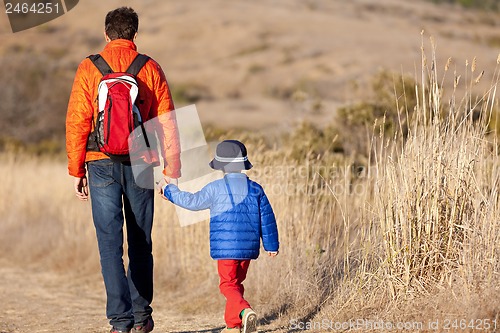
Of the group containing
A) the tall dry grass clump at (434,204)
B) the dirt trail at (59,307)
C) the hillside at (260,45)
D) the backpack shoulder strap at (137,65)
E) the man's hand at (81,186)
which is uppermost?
the backpack shoulder strap at (137,65)

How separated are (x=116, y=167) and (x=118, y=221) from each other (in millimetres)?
375

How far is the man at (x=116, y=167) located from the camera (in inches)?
217

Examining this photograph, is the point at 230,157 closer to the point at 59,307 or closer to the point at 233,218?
the point at 233,218

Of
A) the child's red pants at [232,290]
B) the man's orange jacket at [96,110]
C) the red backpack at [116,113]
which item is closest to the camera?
the red backpack at [116,113]

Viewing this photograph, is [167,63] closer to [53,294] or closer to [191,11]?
[191,11]

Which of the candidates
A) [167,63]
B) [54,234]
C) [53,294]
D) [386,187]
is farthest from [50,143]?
[167,63]

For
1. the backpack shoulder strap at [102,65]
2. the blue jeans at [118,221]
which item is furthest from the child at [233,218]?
the backpack shoulder strap at [102,65]

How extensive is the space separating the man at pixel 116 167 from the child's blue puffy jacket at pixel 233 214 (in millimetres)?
261

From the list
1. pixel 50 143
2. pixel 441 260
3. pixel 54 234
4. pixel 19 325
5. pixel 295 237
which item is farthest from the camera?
pixel 50 143

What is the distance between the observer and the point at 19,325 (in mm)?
7344

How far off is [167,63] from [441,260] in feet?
157

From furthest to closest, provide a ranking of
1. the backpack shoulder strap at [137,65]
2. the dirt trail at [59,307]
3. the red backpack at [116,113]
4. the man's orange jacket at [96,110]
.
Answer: the dirt trail at [59,307] < the backpack shoulder strap at [137,65] < the man's orange jacket at [96,110] < the red backpack at [116,113]

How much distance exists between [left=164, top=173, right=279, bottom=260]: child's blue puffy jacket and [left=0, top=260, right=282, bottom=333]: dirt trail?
128cm

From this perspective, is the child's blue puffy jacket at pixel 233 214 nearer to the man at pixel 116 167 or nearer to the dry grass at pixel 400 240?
the man at pixel 116 167
